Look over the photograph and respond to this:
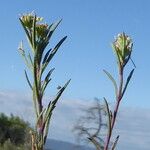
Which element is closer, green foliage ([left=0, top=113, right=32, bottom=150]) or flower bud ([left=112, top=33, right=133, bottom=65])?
flower bud ([left=112, top=33, right=133, bottom=65])

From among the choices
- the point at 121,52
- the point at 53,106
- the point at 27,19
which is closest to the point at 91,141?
the point at 53,106

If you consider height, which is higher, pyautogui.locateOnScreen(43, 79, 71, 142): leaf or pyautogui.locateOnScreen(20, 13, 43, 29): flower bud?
pyautogui.locateOnScreen(20, 13, 43, 29): flower bud

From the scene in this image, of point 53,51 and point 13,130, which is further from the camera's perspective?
point 13,130

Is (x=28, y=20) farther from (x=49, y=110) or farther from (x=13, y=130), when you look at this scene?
(x=13, y=130)

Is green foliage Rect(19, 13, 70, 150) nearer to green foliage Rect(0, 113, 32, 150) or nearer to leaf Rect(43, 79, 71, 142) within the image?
leaf Rect(43, 79, 71, 142)

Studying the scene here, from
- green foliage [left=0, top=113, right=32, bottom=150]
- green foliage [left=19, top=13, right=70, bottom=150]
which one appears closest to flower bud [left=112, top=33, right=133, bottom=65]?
green foliage [left=19, top=13, right=70, bottom=150]

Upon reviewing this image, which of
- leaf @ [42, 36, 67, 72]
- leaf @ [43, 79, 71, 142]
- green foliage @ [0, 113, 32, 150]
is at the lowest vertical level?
leaf @ [43, 79, 71, 142]

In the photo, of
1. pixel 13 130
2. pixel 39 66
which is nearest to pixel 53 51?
pixel 39 66

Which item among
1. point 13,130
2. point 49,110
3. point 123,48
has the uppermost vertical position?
point 13,130

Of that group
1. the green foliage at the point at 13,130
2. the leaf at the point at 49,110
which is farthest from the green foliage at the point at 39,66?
the green foliage at the point at 13,130

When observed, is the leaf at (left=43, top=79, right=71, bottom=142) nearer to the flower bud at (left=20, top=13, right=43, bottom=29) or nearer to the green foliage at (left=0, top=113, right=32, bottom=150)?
the flower bud at (left=20, top=13, right=43, bottom=29)

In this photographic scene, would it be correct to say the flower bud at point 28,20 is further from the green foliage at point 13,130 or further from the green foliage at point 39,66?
the green foliage at point 13,130

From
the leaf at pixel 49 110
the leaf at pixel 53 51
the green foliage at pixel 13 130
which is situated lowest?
the leaf at pixel 49 110
